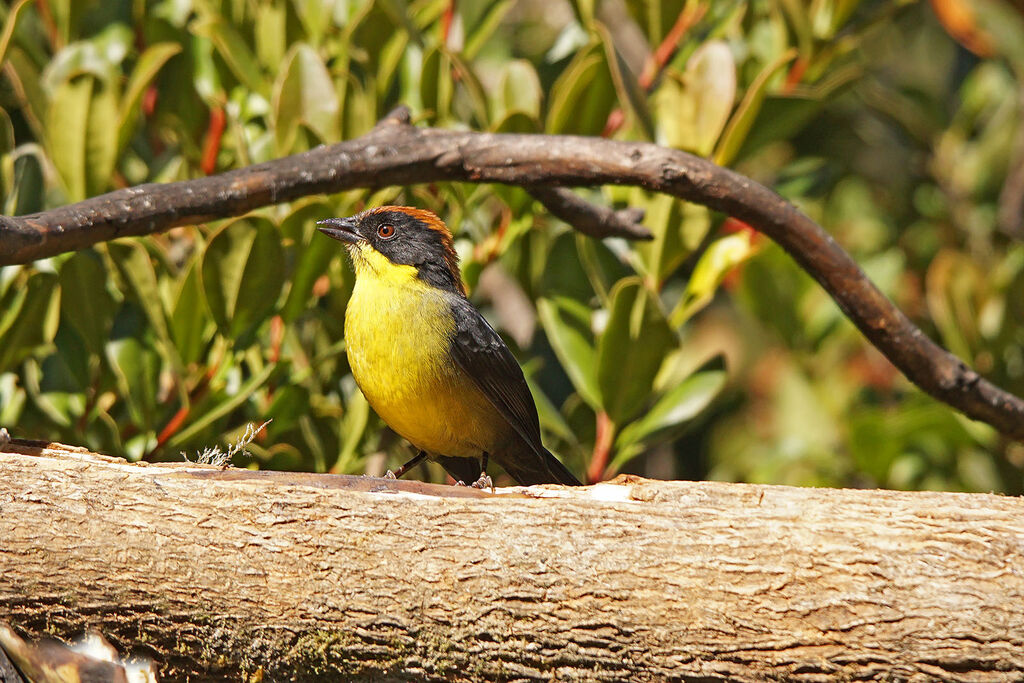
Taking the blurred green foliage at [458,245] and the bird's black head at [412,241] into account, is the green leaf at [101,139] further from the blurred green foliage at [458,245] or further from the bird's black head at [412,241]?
the bird's black head at [412,241]

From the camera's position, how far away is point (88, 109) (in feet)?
12.3

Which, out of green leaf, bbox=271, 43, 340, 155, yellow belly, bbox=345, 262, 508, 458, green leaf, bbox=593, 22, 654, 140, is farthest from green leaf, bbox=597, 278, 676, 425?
green leaf, bbox=271, 43, 340, 155

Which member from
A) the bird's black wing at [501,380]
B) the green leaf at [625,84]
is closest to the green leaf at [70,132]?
the bird's black wing at [501,380]

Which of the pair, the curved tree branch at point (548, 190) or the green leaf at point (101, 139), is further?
the green leaf at point (101, 139)

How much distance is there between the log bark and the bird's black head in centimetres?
148

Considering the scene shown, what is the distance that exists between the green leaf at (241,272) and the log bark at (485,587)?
0.84 metres

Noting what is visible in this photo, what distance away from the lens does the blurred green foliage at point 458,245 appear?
12.2ft

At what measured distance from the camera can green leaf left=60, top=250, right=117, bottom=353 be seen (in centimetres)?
358

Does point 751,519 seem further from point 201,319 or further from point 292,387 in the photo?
point 201,319

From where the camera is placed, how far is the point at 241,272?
11.6ft

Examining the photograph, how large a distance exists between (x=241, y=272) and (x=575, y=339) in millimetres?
1294

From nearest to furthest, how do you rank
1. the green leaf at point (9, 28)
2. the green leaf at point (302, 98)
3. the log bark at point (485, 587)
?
the log bark at point (485, 587) → the green leaf at point (9, 28) → the green leaf at point (302, 98)

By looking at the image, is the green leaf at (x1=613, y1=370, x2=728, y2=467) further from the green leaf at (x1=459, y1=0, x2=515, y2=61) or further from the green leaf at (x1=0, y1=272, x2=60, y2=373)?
the green leaf at (x1=0, y1=272, x2=60, y2=373)

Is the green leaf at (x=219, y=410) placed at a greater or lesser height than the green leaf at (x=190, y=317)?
lesser
